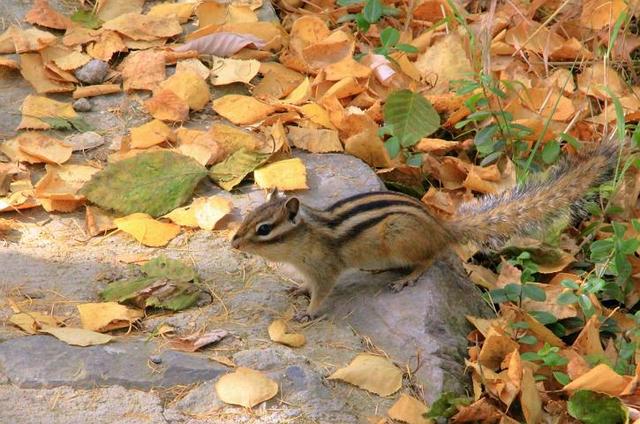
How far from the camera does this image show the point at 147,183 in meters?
4.23

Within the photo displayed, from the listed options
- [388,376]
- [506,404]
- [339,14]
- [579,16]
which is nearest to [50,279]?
[388,376]

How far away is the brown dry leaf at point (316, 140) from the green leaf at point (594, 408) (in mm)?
1739

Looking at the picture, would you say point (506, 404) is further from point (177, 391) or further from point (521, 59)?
point (521, 59)

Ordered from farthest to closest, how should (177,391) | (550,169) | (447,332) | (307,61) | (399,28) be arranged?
1. (399,28)
2. (307,61)
3. (550,169)
4. (447,332)
5. (177,391)

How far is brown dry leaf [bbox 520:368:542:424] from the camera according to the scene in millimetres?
3309

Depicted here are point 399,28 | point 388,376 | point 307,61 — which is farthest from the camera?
point 399,28

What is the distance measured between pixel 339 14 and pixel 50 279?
101 inches

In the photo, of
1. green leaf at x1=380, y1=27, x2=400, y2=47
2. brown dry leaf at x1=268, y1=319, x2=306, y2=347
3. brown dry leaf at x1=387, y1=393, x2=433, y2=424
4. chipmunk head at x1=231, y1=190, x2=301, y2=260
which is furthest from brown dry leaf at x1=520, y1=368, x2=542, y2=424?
green leaf at x1=380, y1=27, x2=400, y2=47

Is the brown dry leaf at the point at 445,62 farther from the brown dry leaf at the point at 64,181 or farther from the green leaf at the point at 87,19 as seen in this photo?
the brown dry leaf at the point at 64,181

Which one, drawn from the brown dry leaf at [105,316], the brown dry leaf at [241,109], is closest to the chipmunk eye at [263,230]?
the brown dry leaf at [105,316]

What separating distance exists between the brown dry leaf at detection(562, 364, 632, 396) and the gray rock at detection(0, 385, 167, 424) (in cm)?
137

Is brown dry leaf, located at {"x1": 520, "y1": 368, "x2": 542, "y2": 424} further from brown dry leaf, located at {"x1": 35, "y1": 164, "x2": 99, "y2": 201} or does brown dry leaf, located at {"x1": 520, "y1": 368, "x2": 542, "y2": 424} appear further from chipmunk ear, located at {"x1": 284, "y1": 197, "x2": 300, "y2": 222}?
brown dry leaf, located at {"x1": 35, "y1": 164, "x2": 99, "y2": 201}

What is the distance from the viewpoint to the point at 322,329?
3621 millimetres

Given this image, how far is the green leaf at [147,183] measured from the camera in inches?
163
